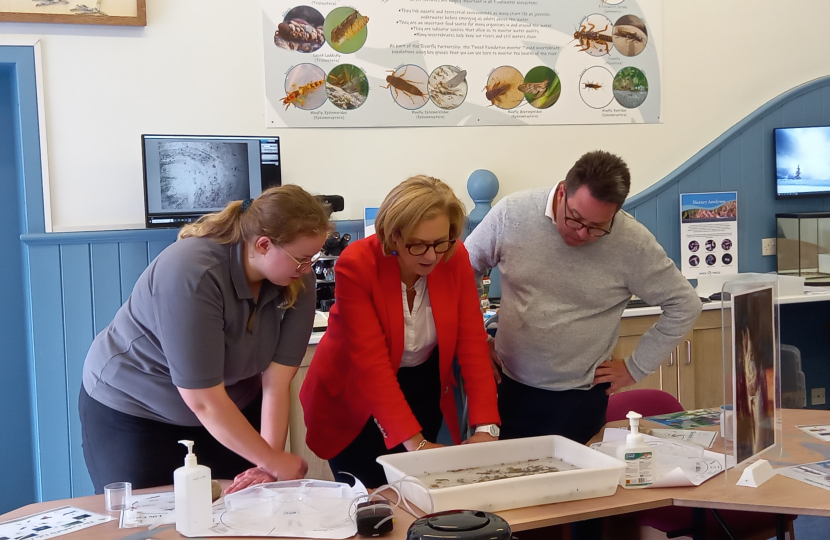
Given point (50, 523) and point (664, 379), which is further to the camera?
point (664, 379)

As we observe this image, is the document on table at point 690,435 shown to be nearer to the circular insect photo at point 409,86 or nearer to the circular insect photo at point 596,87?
the circular insect photo at point 409,86

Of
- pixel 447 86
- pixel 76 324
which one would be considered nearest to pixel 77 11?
pixel 76 324

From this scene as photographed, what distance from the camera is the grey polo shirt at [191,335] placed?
1675 mm

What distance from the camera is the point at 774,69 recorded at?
4.38 m

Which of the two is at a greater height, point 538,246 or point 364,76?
point 364,76

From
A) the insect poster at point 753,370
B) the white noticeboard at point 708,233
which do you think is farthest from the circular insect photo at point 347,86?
the insect poster at point 753,370

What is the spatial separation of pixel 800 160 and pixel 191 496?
4.00m

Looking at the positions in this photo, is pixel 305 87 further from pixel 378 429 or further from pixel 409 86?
pixel 378 429

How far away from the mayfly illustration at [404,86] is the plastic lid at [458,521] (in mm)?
2713

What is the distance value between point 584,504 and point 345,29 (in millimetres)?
2663

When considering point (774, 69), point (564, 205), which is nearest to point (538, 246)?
point (564, 205)

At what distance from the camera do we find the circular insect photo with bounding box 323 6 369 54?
360cm

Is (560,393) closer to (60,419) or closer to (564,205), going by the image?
(564,205)

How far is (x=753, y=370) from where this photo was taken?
172 cm
